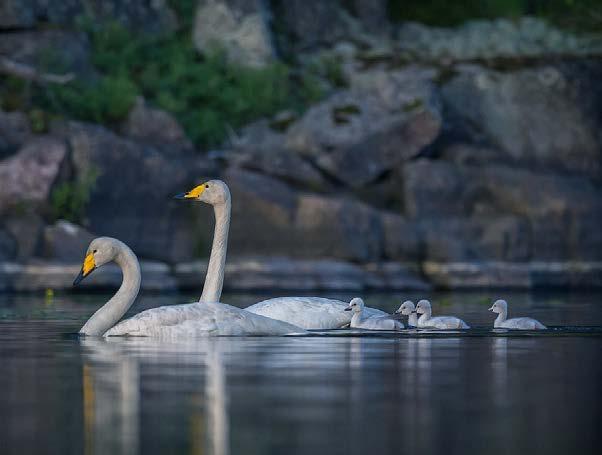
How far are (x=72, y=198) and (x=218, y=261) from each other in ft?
49.2

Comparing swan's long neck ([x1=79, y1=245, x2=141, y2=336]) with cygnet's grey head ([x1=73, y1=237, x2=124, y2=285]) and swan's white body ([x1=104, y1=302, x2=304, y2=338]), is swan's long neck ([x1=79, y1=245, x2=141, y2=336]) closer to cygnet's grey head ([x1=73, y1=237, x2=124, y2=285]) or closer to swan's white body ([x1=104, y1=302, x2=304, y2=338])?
swan's white body ([x1=104, y1=302, x2=304, y2=338])

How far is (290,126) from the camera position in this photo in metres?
35.7

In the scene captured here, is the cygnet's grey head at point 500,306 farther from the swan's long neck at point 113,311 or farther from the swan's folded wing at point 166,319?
the swan's long neck at point 113,311

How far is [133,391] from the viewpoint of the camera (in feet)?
31.0

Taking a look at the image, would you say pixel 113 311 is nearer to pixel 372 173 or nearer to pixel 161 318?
pixel 161 318

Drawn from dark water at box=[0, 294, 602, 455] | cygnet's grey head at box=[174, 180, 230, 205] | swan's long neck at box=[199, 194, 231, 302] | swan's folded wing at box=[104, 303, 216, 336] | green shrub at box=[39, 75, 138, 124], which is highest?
green shrub at box=[39, 75, 138, 124]

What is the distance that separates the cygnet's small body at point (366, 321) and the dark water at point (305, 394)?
75 centimetres

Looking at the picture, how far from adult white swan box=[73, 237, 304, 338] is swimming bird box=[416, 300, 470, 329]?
6.19 feet

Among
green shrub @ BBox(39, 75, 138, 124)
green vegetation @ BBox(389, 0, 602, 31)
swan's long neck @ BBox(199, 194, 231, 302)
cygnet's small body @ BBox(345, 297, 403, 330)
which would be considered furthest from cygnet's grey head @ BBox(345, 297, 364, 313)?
green vegetation @ BBox(389, 0, 602, 31)

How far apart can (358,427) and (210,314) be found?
21.4 feet

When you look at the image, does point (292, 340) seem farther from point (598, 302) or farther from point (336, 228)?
point (336, 228)

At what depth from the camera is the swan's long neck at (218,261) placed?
640 inches

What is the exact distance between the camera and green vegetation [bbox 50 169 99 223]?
3100 centimetres

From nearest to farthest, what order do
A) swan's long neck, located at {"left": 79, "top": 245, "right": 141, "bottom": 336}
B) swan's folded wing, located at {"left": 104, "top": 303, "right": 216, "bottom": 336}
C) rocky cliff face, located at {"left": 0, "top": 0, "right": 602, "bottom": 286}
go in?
swan's folded wing, located at {"left": 104, "top": 303, "right": 216, "bottom": 336}
swan's long neck, located at {"left": 79, "top": 245, "right": 141, "bottom": 336}
rocky cliff face, located at {"left": 0, "top": 0, "right": 602, "bottom": 286}
